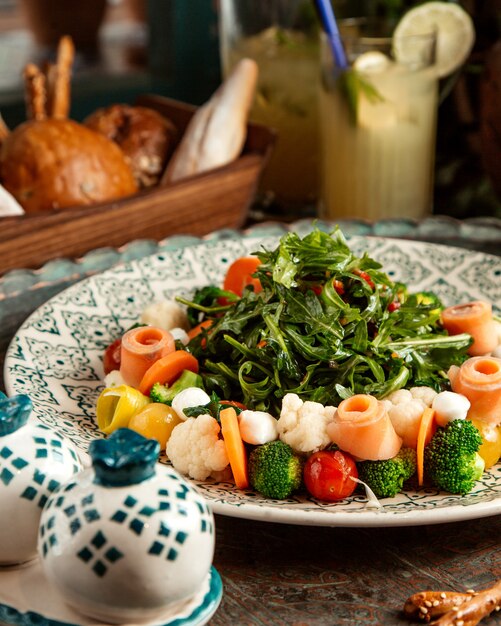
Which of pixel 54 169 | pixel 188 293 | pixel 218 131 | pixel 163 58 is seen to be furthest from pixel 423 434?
pixel 163 58

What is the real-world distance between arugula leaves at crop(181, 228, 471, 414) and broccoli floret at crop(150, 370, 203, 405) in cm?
3

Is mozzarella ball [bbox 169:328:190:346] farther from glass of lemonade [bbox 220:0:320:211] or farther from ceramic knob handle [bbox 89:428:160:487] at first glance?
glass of lemonade [bbox 220:0:320:211]

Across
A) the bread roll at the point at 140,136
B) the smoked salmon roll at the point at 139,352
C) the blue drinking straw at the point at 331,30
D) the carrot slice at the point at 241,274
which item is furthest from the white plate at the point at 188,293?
the blue drinking straw at the point at 331,30

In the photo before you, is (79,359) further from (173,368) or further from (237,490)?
(237,490)

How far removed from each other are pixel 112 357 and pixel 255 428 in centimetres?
62

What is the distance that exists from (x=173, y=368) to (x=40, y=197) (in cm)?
135

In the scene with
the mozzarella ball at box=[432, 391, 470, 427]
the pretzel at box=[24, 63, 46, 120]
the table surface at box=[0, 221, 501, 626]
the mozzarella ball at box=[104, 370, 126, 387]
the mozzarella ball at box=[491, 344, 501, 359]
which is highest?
the pretzel at box=[24, 63, 46, 120]

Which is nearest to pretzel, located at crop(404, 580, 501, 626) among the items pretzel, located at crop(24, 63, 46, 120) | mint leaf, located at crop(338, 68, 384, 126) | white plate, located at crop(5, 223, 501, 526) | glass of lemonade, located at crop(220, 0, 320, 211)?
white plate, located at crop(5, 223, 501, 526)

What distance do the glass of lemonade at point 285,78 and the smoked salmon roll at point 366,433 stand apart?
253 centimetres

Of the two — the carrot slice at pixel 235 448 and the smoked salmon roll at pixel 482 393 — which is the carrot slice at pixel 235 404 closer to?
the carrot slice at pixel 235 448

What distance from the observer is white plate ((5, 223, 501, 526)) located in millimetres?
1579

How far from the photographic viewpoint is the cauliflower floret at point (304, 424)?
1.79 meters

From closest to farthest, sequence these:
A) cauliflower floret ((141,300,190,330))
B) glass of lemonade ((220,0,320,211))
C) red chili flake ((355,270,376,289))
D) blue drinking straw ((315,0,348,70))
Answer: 1. red chili flake ((355,270,376,289))
2. cauliflower floret ((141,300,190,330))
3. blue drinking straw ((315,0,348,70))
4. glass of lemonade ((220,0,320,211))

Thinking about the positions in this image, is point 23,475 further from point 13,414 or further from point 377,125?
point 377,125
